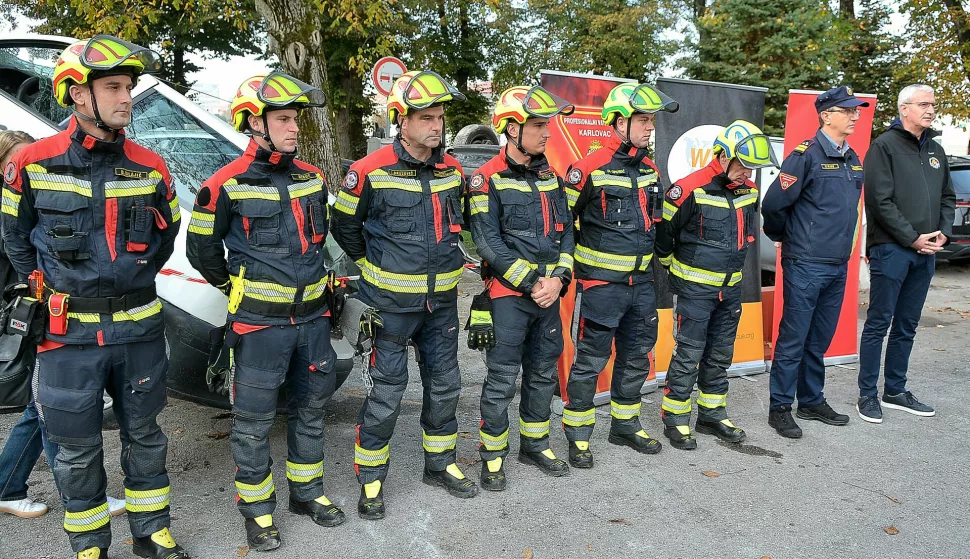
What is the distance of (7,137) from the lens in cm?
386

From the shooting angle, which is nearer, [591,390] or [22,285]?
[22,285]

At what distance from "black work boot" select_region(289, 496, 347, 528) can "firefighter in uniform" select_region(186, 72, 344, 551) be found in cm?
25

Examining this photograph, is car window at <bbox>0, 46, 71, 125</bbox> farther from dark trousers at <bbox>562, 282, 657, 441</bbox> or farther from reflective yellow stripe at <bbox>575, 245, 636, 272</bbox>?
dark trousers at <bbox>562, 282, 657, 441</bbox>

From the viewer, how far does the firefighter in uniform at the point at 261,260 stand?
375cm

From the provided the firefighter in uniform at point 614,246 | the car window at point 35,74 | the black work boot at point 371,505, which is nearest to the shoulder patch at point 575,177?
the firefighter in uniform at point 614,246

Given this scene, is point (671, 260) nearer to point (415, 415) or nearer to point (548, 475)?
point (548, 475)

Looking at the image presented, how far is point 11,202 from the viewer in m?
3.34

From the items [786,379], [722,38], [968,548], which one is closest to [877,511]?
[968,548]

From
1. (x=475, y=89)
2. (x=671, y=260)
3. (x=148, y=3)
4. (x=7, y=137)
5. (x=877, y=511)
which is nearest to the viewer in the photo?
(x=7, y=137)

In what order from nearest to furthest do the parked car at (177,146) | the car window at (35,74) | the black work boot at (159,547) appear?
1. the black work boot at (159,547)
2. the parked car at (177,146)
3. the car window at (35,74)

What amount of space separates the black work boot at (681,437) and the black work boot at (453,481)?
5.13 feet

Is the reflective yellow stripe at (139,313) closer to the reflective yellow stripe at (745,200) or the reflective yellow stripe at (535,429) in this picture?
the reflective yellow stripe at (535,429)

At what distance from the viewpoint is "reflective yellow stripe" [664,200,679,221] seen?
5156 millimetres

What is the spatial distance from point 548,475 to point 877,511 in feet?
6.12
